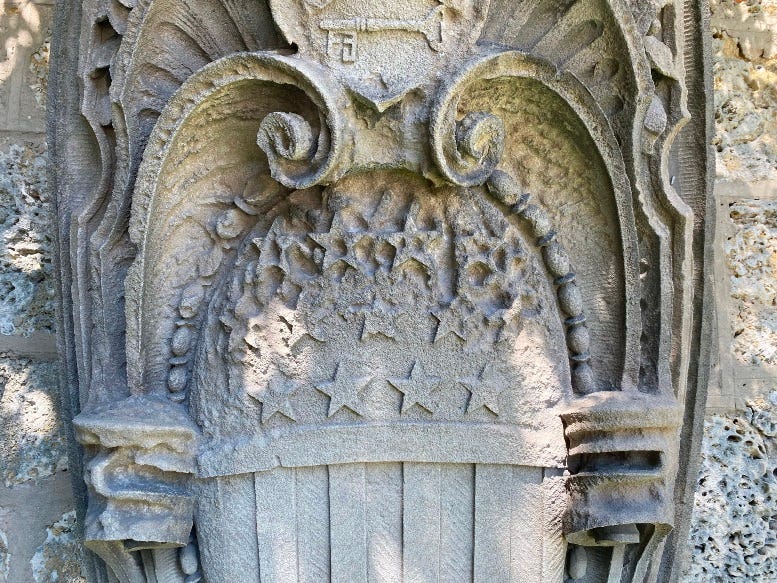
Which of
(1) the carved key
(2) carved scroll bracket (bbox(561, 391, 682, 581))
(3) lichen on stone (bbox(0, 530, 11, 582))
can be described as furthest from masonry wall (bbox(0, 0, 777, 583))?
(1) the carved key

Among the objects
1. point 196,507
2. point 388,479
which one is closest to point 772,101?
point 388,479

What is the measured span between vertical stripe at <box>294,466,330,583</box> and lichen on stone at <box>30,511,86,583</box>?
545 millimetres

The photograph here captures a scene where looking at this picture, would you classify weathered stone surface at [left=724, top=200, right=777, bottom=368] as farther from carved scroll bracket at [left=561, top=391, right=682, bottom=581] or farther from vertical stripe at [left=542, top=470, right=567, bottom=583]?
vertical stripe at [left=542, top=470, right=567, bottom=583]

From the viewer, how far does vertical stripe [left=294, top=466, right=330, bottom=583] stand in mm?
1208

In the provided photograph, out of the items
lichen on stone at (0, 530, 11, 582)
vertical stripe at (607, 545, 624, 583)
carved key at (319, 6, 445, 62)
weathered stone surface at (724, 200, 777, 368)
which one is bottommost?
lichen on stone at (0, 530, 11, 582)

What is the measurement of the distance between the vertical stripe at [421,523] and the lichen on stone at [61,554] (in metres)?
0.71

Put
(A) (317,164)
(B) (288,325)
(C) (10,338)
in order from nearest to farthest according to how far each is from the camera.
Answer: (A) (317,164) < (B) (288,325) < (C) (10,338)

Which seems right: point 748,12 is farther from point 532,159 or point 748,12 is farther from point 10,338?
point 10,338

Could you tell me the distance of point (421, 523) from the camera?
1217 millimetres

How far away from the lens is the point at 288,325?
1191 millimetres

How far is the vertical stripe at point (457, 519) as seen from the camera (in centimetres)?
121

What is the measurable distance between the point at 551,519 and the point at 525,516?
0.05 meters

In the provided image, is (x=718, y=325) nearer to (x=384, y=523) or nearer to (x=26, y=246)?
(x=384, y=523)

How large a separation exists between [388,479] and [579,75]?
74cm
